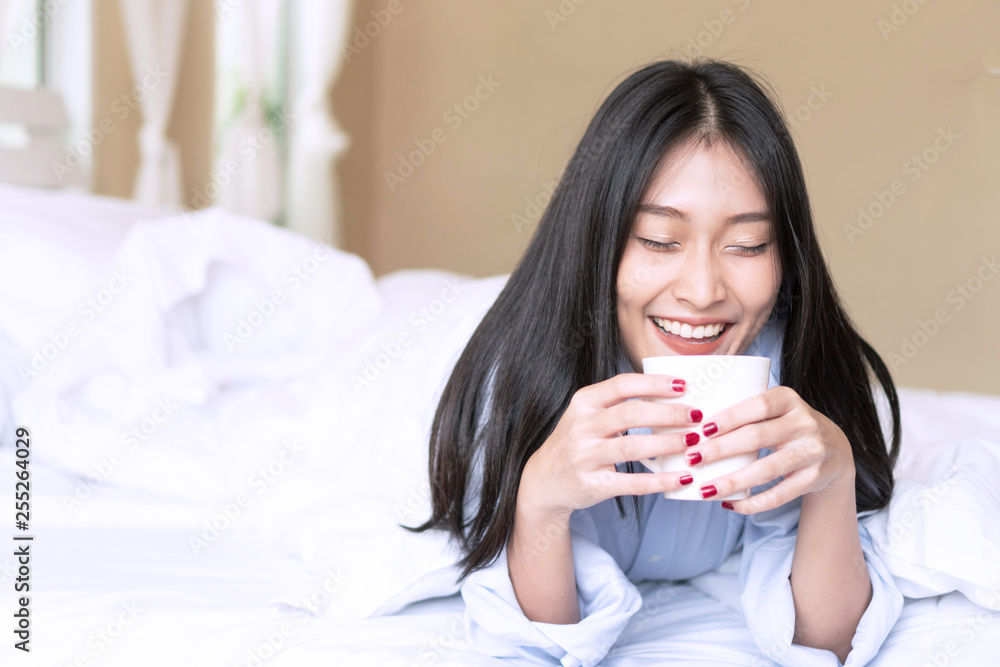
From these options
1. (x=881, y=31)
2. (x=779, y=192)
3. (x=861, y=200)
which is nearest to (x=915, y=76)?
(x=881, y=31)

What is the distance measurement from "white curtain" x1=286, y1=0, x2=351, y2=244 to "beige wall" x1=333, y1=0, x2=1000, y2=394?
2.72 feet

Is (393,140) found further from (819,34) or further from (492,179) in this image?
(819,34)

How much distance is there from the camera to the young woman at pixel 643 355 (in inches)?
36.5

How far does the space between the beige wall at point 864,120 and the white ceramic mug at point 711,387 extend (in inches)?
97.2

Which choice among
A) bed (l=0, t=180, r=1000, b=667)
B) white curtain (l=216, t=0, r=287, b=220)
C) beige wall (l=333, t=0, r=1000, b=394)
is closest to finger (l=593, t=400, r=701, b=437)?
bed (l=0, t=180, r=1000, b=667)

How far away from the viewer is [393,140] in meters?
4.90

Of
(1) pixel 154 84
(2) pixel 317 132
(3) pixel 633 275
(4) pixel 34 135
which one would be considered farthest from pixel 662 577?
(2) pixel 317 132

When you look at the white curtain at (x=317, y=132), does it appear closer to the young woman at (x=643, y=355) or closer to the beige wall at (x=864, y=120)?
the beige wall at (x=864, y=120)

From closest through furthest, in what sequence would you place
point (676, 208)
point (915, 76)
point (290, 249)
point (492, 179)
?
point (676, 208) < point (290, 249) < point (915, 76) < point (492, 179)

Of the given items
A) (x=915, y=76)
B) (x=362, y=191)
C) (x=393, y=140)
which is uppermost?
(x=915, y=76)

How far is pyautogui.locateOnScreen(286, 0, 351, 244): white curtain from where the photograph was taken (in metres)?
4.12

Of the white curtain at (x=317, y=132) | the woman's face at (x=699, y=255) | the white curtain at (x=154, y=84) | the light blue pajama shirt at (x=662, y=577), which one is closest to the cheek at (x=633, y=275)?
the woman's face at (x=699, y=255)

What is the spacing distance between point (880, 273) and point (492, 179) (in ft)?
6.42

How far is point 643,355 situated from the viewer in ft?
3.34
